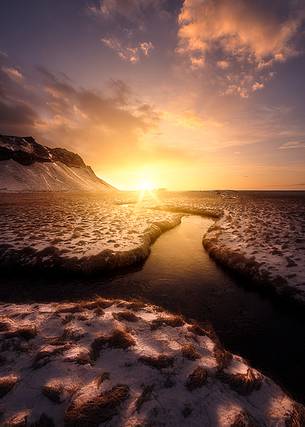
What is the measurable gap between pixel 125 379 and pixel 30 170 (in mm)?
185474

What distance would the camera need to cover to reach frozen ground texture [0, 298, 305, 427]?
411cm

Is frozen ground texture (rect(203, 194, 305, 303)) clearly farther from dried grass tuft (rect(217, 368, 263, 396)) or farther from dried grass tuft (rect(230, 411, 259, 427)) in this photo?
dried grass tuft (rect(230, 411, 259, 427))

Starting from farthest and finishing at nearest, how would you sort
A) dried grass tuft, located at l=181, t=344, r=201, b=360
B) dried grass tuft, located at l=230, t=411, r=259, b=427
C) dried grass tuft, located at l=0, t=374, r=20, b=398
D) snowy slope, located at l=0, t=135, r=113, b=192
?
1. snowy slope, located at l=0, t=135, r=113, b=192
2. dried grass tuft, located at l=181, t=344, r=201, b=360
3. dried grass tuft, located at l=0, t=374, r=20, b=398
4. dried grass tuft, located at l=230, t=411, r=259, b=427

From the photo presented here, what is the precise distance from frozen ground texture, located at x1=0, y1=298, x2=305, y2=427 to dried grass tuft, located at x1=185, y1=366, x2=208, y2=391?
0.02 meters

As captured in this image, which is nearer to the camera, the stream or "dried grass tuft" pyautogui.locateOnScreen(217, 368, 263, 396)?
"dried grass tuft" pyautogui.locateOnScreen(217, 368, 263, 396)

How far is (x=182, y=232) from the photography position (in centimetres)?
2500

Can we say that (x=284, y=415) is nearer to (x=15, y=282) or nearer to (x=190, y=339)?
(x=190, y=339)

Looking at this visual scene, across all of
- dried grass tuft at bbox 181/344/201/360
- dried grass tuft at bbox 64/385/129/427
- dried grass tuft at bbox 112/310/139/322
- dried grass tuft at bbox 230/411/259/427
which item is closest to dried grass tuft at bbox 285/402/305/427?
dried grass tuft at bbox 230/411/259/427

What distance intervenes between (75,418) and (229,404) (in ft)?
9.22

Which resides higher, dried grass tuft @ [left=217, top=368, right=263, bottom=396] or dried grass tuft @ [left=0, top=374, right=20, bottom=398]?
dried grass tuft @ [left=0, top=374, right=20, bottom=398]

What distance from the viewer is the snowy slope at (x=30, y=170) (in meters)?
148

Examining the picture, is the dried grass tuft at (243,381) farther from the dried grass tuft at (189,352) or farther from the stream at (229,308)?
the stream at (229,308)

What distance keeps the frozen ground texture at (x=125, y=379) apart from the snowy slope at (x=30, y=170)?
150 m

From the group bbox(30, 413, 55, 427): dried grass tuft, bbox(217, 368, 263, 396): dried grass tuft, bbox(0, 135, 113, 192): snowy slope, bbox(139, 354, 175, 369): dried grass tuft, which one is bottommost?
bbox(217, 368, 263, 396): dried grass tuft
